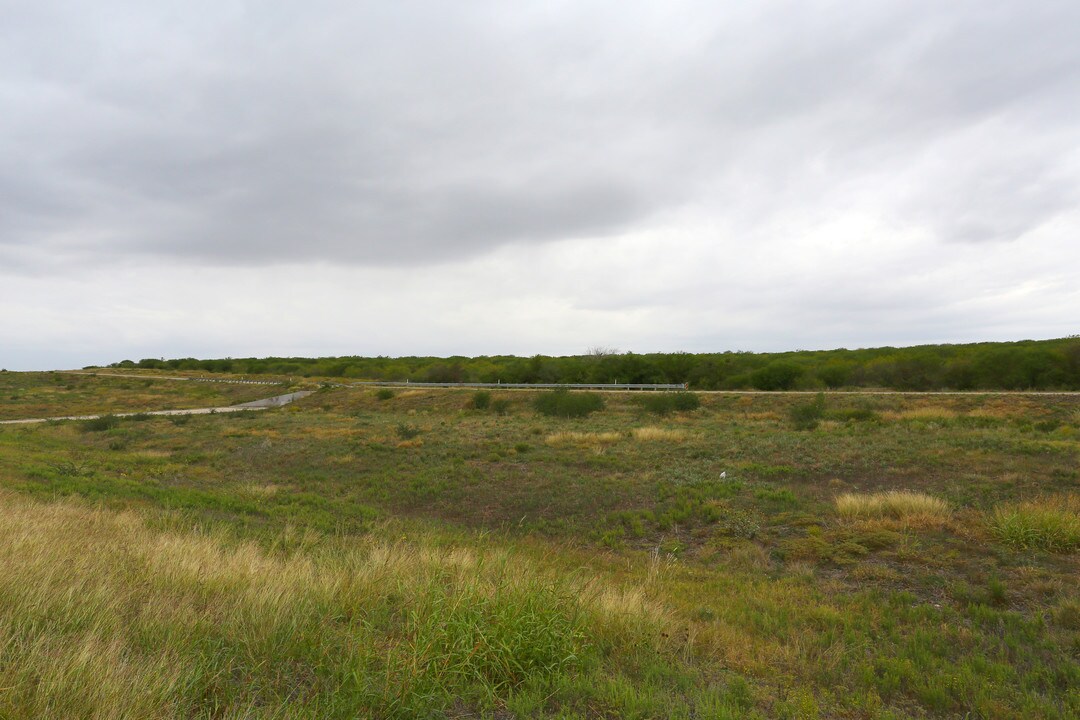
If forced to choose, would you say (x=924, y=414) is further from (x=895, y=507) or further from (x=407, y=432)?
(x=407, y=432)

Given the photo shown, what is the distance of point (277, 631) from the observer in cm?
430

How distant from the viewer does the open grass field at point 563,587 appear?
3.81m

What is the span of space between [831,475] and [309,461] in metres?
18.2

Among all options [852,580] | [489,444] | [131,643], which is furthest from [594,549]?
[489,444]

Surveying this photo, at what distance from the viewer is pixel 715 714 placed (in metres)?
3.79

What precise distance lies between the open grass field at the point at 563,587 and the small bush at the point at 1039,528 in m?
0.04

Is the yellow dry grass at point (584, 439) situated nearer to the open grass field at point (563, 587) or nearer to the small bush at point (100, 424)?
the open grass field at point (563, 587)

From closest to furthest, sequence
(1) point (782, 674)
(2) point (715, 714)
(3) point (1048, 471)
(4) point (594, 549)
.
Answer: (2) point (715, 714), (1) point (782, 674), (4) point (594, 549), (3) point (1048, 471)

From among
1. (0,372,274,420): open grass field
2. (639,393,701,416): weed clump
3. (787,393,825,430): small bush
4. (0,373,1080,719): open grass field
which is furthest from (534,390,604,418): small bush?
(0,372,274,420): open grass field

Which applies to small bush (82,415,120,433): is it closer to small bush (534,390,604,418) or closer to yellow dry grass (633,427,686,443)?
small bush (534,390,604,418)

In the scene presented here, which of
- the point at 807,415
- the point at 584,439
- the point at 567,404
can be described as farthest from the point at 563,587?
the point at 567,404

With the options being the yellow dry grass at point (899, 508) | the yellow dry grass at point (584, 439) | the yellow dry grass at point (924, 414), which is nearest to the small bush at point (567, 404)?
the yellow dry grass at point (584, 439)

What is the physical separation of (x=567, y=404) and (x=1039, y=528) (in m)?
28.9

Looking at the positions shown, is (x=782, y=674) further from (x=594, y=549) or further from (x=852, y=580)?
(x=594, y=549)
